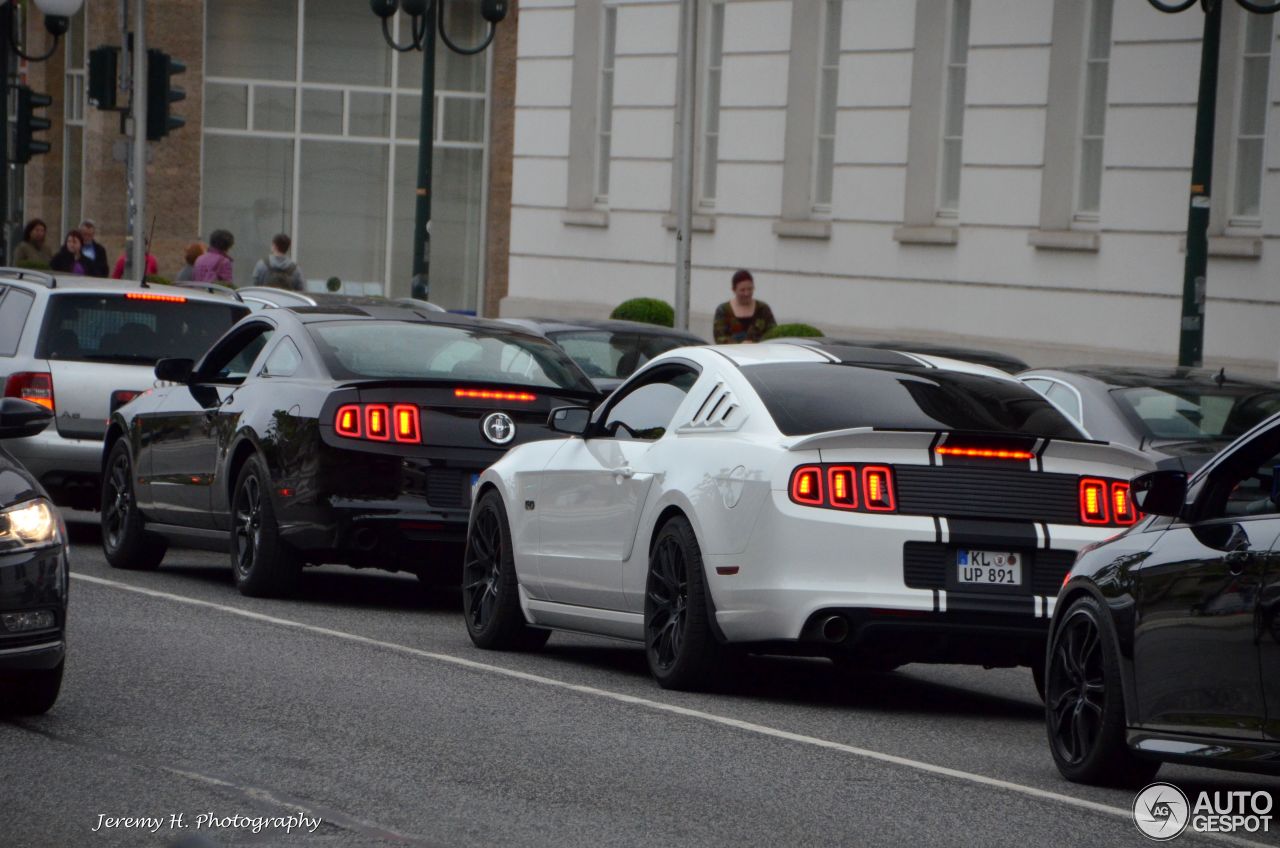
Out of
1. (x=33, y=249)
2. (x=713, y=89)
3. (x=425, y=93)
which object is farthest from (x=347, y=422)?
(x=33, y=249)

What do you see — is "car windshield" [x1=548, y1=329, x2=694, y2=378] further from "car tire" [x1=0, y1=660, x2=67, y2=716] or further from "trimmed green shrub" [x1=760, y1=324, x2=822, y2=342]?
"car tire" [x1=0, y1=660, x2=67, y2=716]

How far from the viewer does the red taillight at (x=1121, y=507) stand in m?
9.75

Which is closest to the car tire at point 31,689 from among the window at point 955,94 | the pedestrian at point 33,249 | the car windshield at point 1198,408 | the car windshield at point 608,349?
the car windshield at point 1198,408

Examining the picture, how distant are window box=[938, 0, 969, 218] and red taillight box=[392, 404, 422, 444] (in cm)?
1451

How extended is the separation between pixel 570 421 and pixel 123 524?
4.94 m

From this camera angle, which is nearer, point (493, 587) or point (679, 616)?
point (679, 616)

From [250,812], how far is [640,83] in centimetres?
2503

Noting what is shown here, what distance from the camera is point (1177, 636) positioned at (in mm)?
7609

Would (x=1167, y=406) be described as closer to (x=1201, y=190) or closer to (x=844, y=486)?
(x=844, y=486)

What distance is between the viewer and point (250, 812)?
710cm

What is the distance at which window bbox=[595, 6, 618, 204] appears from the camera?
32.5 meters

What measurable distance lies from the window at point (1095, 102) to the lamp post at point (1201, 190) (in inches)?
219

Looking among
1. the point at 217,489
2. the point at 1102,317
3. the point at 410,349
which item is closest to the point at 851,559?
the point at 410,349

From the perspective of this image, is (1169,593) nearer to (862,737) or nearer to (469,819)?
(862,737)
